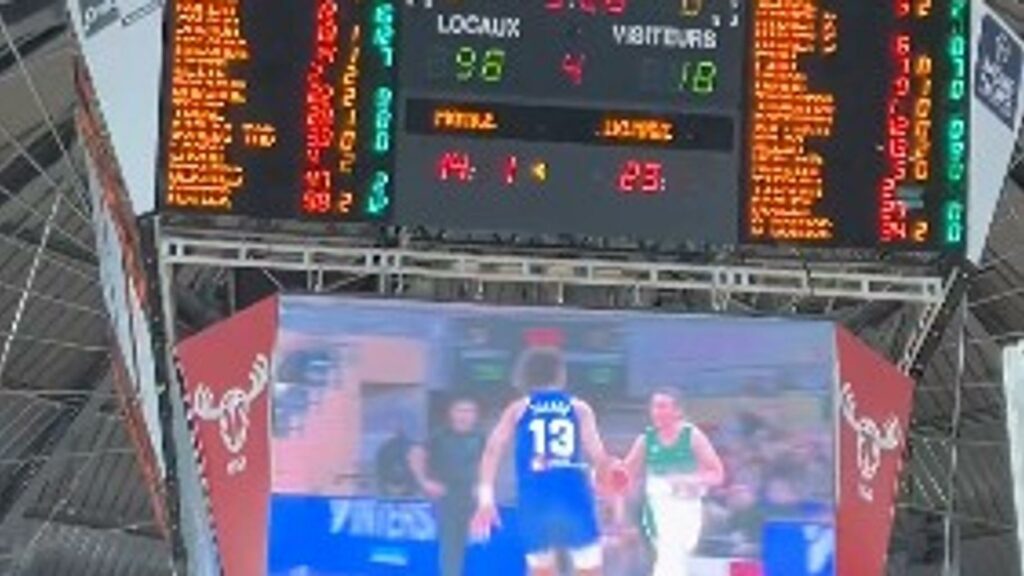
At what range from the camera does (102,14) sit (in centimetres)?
2078

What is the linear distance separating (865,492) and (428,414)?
369cm

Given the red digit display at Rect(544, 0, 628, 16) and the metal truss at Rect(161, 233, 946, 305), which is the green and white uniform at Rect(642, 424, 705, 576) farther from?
the red digit display at Rect(544, 0, 628, 16)

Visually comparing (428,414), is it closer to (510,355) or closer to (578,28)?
(510,355)

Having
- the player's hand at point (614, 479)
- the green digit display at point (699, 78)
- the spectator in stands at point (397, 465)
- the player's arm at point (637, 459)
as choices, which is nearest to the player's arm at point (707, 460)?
the player's arm at point (637, 459)

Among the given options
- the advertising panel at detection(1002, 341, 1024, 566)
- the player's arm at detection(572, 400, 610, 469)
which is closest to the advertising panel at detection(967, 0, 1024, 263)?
the player's arm at detection(572, 400, 610, 469)

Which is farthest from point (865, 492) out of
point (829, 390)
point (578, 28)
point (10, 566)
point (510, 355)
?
point (10, 566)

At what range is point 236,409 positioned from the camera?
816 inches

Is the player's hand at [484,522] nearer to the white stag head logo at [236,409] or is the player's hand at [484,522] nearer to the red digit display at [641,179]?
the white stag head logo at [236,409]

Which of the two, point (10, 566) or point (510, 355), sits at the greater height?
point (510, 355)

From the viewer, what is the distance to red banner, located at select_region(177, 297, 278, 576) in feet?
67.6

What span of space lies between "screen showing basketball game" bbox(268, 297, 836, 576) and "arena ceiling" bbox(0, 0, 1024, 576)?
3.91 meters

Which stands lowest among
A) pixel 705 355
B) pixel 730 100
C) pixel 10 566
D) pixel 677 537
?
pixel 10 566

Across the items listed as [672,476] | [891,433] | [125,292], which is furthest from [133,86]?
[891,433]

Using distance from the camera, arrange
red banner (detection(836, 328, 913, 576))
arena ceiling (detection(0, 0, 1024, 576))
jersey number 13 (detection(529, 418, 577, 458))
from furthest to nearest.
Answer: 1. arena ceiling (detection(0, 0, 1024, 576))
2. red banner (detection(836, 328, 913, 576))
3. jersey number 13 (detection(529, 418, 577, 458))
